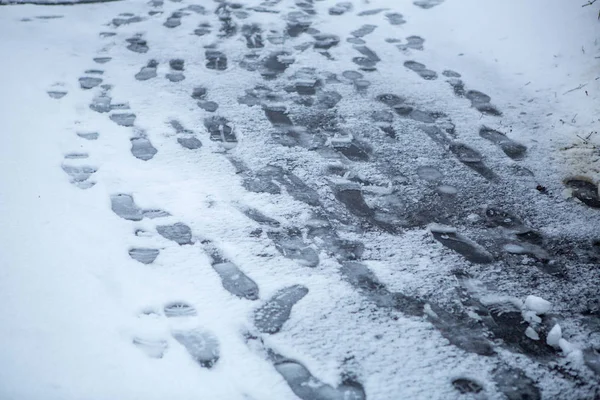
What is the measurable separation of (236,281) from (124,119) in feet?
4.47

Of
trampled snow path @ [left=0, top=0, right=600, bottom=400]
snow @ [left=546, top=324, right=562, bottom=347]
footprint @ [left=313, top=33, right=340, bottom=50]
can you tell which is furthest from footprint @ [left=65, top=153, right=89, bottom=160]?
snow @ [left=546, top=324, right=562, bottom=347]

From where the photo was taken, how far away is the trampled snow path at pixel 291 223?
57.2 inches

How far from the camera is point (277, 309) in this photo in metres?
1.64

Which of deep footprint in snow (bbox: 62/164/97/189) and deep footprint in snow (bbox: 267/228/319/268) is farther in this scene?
deep footprint in snow (bbox: 62/164/97/189)

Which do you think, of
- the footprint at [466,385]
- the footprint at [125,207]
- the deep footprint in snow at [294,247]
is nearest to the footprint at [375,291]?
the deep footprint in snow at [294,247]

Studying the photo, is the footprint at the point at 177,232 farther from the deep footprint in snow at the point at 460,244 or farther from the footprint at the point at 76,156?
the deep footprint in snow at the point at 460,244

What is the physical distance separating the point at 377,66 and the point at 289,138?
3.74ft

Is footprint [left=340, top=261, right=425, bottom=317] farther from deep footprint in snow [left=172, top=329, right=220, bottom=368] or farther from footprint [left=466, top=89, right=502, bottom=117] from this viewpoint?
footprint [left=466, top=89, right=502, bottom=117]

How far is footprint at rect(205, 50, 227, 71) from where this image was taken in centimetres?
327

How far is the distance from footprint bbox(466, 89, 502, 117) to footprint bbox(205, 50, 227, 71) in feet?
5.23

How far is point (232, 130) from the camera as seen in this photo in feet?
8.57

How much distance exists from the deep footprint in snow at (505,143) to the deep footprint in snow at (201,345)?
178cm

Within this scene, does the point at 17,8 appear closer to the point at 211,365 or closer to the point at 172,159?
the point at 172,159

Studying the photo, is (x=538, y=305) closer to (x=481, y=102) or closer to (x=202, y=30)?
Result: (x=481, y=102)
